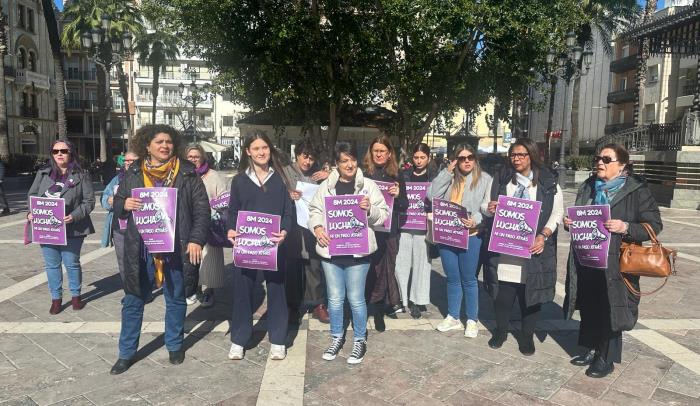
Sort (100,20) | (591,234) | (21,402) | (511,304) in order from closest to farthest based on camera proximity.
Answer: (21,402)
(591,234)
(511,304)
(100,20)

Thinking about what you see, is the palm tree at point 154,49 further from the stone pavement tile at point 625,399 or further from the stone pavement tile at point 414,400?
the stone pavement tile at point 625,399

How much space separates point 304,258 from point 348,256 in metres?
0.95

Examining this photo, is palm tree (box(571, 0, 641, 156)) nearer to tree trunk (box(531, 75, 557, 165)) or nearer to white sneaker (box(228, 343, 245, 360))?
tree trunk (box(531, 75, 557, 165))

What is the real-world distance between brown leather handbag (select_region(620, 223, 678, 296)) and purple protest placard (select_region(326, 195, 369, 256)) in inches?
77.8

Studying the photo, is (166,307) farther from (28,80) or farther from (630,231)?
(28,80)

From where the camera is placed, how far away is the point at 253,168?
13.6ft

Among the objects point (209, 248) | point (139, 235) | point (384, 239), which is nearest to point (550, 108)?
point (384, 239)

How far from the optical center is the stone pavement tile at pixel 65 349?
4188 millimetres

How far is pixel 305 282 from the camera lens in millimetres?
5078

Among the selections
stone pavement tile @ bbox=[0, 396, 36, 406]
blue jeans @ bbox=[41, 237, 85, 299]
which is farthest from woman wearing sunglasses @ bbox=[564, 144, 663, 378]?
blue jeans @ bbox=[41, 237, 85, 299]

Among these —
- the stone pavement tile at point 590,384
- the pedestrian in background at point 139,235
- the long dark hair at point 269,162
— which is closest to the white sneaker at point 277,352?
the pedestrian in background at point 139,235

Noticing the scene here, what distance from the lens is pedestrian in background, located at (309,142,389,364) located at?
4.06 metres

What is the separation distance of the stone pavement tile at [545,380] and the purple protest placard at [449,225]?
3.88 ft

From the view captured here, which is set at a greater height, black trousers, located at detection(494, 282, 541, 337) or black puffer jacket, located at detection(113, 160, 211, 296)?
black puffer jacket, located at detection(113, 160, 211, 296)
